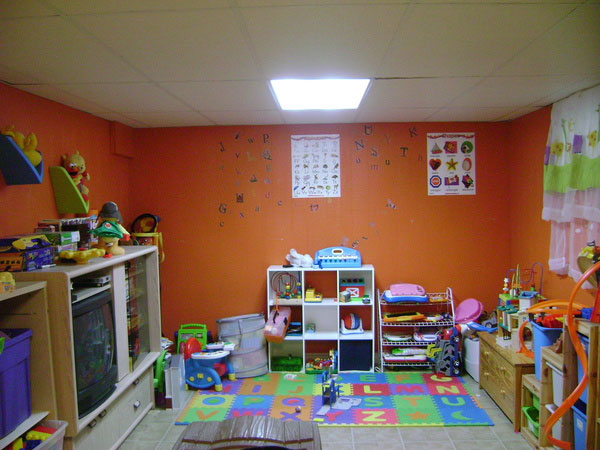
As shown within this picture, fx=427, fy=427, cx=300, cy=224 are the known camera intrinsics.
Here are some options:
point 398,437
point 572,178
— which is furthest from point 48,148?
point 572,178

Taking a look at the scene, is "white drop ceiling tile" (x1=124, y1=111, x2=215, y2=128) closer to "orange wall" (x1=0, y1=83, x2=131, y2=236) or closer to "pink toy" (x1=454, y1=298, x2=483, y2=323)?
"orange wall" (x1=0, y1=83, x2=131, y2=236)

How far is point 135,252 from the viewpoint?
10.4 feet

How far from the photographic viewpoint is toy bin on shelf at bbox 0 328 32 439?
1.96 metres

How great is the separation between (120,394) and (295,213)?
7.16ft

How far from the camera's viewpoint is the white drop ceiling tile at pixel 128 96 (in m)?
2.71

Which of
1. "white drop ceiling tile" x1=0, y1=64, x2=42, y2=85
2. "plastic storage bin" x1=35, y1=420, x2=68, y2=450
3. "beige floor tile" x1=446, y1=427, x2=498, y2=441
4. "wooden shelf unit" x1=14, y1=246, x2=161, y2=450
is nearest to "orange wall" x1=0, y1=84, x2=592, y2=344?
"wooden shelf unit" x1=14, y1=246, x2=161, y2=450

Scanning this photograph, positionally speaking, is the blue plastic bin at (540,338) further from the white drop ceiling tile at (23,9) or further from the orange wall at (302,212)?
the white drop ceiling tile at (23,9)

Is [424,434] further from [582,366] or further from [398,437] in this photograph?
[582,366]

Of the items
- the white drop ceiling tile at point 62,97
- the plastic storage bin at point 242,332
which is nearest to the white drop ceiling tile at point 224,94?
the white drop ceiling tile at point 62,97

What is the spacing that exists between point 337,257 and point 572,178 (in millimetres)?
2003

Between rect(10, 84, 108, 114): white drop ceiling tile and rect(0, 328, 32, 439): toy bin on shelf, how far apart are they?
1.48 metres

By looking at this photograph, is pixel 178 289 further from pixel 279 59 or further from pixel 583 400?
pixel 583 400

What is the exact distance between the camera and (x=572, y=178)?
304 centimetres

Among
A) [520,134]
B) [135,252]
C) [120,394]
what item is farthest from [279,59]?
[520,134]
